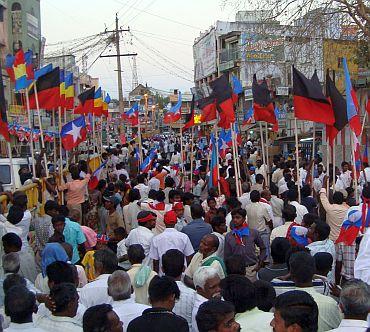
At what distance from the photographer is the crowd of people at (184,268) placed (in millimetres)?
4121

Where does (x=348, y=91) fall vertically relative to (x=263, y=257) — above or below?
above

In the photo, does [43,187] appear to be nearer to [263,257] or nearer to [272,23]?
[263,257]

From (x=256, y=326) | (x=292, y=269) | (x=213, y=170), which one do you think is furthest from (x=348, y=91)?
(x=256, y=326)

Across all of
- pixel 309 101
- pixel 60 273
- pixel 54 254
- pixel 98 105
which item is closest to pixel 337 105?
pixel 309 101

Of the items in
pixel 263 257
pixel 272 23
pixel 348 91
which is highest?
pixel 272 23

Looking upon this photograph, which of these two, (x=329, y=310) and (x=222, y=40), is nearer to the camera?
(x=329, y=310)

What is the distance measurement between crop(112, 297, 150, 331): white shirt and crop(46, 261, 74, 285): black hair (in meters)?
0.57

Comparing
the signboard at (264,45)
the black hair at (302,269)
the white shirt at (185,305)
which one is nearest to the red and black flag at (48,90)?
the signboard at (264,45)

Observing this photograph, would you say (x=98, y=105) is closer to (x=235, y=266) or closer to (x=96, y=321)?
(x=235, y=266)

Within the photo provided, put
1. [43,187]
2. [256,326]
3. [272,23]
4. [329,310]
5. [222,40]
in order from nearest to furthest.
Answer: [256,326], [329,310], [43,187], [272,23], [222,40]

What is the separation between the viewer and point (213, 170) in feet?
43.2

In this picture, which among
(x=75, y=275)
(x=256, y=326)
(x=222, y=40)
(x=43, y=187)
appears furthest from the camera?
(x=222, y=40)

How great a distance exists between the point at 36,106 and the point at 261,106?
4483mm

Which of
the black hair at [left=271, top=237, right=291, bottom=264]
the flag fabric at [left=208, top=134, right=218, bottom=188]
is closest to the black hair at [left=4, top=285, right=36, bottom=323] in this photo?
the black hair at [left=271, top=237, right=291, bottom=264]
